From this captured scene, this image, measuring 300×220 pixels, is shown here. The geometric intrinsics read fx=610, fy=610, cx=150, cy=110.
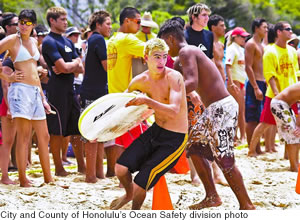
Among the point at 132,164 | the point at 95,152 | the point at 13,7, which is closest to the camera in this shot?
the point at 132,164

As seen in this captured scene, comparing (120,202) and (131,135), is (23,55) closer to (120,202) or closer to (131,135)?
(131,135)

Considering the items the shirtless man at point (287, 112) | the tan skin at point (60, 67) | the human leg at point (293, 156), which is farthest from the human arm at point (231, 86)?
the tan skin at point (60, 67)

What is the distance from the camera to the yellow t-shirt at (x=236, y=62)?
11461mm

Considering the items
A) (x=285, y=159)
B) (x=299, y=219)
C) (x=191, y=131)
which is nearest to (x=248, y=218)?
(x=299, y=219)

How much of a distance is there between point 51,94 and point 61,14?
3.42 feet

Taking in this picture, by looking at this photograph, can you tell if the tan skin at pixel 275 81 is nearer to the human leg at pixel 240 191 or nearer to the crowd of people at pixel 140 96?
the crowd of people at pixel 140 96

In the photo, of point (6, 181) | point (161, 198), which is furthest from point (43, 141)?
point (161, 198)

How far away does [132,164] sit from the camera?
17.8 ft

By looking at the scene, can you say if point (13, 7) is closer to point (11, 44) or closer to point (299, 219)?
point (11, 44)

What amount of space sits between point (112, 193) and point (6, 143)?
1542 millimetres

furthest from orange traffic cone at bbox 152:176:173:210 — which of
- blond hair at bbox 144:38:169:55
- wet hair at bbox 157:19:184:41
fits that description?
wet hair at bbox 157:19:184:41

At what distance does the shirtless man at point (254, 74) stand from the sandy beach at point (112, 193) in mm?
2140

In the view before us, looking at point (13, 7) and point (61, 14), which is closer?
point (61, 14)

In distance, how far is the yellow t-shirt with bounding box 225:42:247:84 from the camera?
11.5 meters
